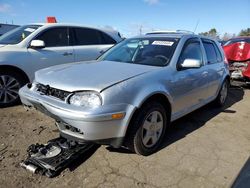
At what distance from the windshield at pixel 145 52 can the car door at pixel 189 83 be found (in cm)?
22

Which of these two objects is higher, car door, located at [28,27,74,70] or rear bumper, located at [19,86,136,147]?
car door, located at [28,27,74,70]

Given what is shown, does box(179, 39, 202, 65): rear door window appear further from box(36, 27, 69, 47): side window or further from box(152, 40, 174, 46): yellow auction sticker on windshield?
box(36, 27, 69, 47): side window

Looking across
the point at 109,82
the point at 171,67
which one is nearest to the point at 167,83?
the point at 171,67

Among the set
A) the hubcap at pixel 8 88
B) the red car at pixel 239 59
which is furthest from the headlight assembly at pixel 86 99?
the red car at pixel 239 59

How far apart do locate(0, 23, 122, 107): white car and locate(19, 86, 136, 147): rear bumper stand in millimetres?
2384

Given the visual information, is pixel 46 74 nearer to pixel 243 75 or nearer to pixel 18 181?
pixel 18 181

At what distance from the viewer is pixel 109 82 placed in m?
2.94

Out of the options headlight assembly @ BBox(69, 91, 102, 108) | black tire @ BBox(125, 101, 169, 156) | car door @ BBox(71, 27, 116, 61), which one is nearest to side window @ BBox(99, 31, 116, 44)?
car door @ BBox(71, 27, 116, 61)

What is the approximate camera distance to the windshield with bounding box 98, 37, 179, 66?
3.87m

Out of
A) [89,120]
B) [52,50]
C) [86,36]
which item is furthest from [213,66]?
[52,50]

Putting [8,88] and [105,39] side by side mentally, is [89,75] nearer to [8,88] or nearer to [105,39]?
[8,88]

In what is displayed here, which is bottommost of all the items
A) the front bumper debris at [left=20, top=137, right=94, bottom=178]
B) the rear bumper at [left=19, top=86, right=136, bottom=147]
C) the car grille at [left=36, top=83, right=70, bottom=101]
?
the front bumper debris at [left=20, top=137, right=94, bottom=178]

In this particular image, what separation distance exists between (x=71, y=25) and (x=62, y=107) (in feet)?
Result: 12.4

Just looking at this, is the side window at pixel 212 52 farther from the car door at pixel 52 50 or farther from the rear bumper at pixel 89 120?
the car door at pixel 52 50
